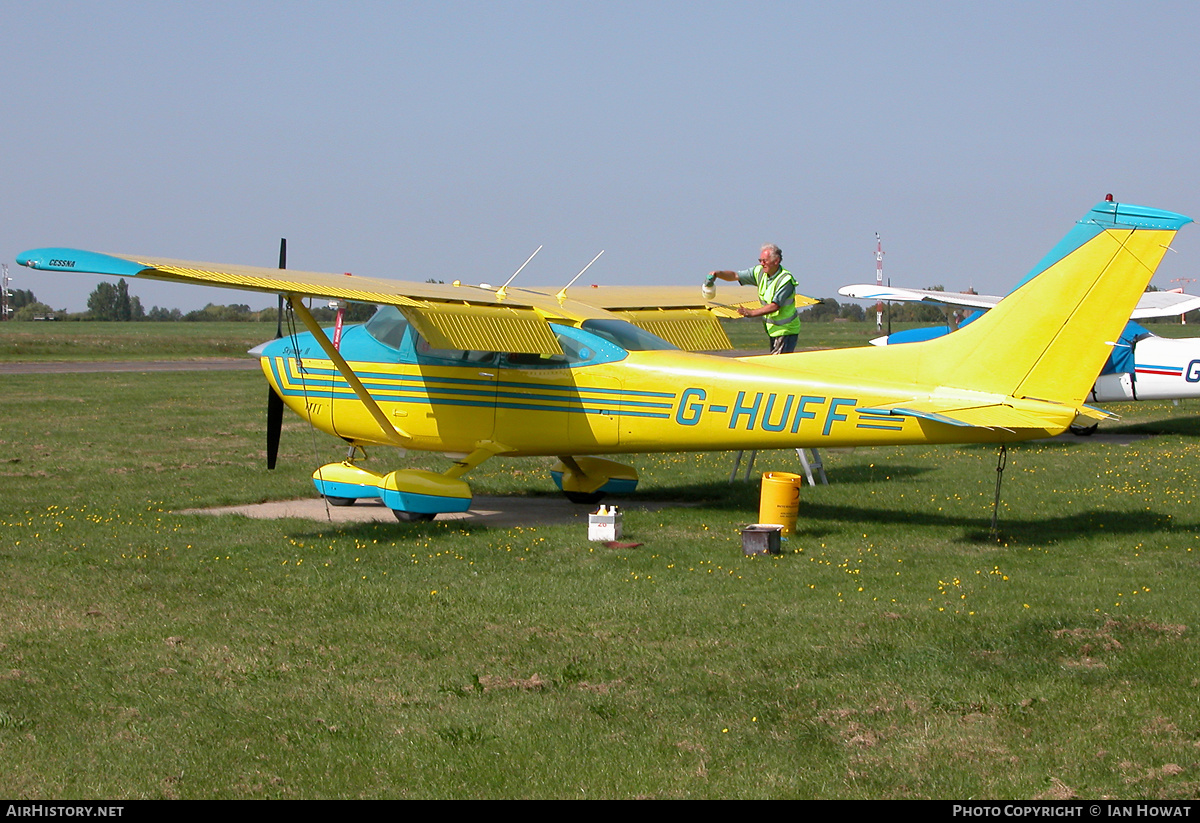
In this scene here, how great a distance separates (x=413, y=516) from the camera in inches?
433

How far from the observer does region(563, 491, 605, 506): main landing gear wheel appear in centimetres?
1245

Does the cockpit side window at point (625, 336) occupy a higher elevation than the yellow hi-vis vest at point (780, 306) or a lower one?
lower

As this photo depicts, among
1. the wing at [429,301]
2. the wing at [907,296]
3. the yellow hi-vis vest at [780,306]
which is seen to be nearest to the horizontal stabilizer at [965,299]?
the wing at [907,296]

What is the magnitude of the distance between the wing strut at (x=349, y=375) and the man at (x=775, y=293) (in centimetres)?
368

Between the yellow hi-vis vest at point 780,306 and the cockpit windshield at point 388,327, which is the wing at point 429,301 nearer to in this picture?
the cockpit windshield at point 388,327

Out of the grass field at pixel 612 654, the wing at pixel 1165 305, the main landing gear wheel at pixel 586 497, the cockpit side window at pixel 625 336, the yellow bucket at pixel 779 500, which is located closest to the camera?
the grass field at pixel 612 654

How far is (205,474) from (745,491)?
6.82 metres

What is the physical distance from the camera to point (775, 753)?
5094mm

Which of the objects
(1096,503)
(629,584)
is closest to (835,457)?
(1096,503)

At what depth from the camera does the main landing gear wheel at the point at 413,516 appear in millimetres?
10875

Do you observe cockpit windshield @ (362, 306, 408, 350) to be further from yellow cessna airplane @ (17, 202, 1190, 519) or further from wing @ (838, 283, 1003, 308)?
wing @ (838, 283, 1003, 308)

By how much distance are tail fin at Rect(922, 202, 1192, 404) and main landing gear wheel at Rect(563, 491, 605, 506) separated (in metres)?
4.31

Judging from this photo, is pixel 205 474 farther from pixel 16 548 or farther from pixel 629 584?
pixel 629 584

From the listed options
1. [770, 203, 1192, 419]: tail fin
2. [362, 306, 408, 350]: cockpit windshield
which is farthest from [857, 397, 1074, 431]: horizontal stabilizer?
[362, 306, 408, 350]: cockpit windshield
